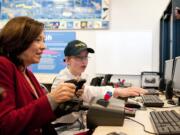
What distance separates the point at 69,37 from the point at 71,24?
223mm

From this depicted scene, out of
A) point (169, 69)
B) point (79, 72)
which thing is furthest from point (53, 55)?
point (79, 72)

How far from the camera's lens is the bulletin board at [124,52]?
4457mm

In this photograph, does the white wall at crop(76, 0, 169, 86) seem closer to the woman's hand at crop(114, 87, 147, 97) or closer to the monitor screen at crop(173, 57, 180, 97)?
the monitor screen at crop(173, 57, 180, 97)

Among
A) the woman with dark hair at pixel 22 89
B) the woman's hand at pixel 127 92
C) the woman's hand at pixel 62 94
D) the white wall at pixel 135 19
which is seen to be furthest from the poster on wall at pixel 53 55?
the woman's hand at pixel 62 94

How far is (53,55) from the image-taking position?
4.77m

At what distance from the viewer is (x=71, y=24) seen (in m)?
4.66

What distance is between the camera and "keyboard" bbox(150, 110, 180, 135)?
1.05 m

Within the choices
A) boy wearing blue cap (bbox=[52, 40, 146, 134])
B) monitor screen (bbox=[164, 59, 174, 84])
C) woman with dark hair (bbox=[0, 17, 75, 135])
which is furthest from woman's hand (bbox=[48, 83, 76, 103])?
monitor screen (bbox=[164, 59, 174, 84])

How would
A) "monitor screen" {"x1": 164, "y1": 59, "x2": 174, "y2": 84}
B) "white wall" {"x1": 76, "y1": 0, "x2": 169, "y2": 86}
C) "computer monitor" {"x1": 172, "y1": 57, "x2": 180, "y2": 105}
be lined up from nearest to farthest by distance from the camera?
1. "computer monitor" {"x1": 172, "y1": 57, "x2": 180, "y2": 105}
2. "monitor screen" {"x1": 164, "y1": 59, "x2": 174, "y2": 84}
3. "white wall" {"x1": 76, "y1": 0, "x2": 169, "y2": 86}

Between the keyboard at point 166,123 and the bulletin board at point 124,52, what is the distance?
3.10 m

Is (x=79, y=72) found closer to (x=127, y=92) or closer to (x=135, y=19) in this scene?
(x=127, y=92)

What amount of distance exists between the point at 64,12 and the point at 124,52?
124cm

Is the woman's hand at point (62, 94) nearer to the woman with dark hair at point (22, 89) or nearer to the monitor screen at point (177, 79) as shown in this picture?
the woman with dark hair at point (22, 89)

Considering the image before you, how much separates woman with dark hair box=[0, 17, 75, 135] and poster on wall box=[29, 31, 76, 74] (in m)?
3.41
